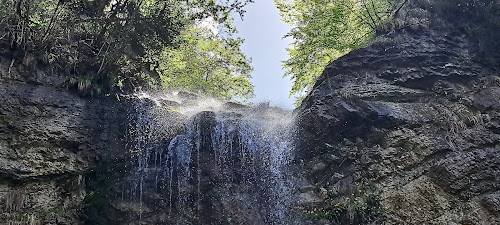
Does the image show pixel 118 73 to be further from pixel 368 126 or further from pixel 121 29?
pixel 368 126

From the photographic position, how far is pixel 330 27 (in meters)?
13.2

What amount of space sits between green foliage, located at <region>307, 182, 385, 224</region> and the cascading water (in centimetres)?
106

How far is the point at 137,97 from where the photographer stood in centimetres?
1087

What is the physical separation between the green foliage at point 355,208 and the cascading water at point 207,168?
3.48ft

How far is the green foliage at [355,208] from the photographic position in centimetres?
804

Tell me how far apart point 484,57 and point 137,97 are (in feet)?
36.0

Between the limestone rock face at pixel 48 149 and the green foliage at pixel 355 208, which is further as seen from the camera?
the green foliage at pixel 355 208

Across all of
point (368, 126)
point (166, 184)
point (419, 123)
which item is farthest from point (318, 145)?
point (166, 184)

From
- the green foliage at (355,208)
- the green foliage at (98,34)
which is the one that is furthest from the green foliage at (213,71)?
the green foliage at (355,208)

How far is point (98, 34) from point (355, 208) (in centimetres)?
898

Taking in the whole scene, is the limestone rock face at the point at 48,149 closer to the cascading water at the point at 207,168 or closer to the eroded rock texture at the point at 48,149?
the eroded rock texture at the point at 48,149

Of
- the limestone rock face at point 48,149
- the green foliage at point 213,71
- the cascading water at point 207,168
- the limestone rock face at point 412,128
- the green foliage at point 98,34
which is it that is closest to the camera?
the limestone rock face at point 48,149

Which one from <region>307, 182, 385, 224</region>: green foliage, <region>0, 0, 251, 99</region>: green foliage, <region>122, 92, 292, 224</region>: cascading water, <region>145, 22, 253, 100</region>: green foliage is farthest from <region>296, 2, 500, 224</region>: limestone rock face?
<region>145, 22, 253, 100</region>: green foliage

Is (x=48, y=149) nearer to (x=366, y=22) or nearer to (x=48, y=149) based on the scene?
(x=48, y=149)
